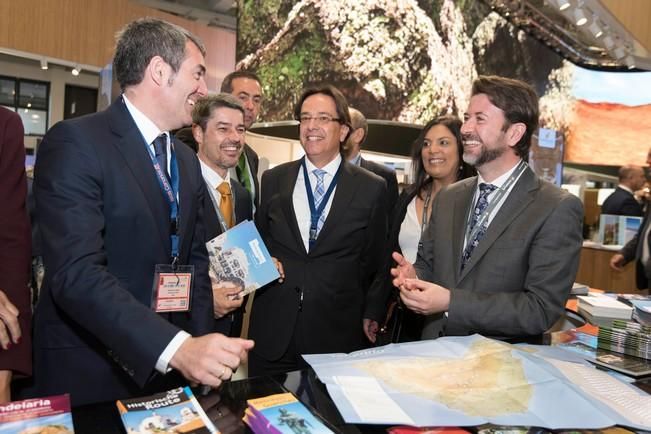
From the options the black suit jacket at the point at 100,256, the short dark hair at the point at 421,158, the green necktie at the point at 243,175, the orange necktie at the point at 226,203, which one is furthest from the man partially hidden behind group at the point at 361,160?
the black suit jacket at the point at 100,256

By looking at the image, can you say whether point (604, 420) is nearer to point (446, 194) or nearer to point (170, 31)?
point (446, 194)

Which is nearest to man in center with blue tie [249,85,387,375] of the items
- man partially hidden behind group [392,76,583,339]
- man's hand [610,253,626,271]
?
man partially hidden behind group [392,76,583,339]

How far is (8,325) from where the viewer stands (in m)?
1.55

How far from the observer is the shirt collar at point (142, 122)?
5.17 feet

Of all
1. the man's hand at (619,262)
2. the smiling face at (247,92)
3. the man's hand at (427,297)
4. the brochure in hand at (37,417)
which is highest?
the smiling face at (247,92)

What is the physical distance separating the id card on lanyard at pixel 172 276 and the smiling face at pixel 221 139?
115 centimetres

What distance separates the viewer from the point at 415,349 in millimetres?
1358

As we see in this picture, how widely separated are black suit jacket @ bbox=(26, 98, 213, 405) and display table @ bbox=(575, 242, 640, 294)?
6629 mm

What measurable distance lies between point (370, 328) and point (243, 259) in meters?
0.99

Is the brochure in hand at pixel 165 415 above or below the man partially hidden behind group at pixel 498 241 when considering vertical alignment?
below

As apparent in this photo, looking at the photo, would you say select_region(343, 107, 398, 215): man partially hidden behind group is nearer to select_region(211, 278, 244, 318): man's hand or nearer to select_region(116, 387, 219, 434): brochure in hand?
select_region(211, 278, 244, 318): man's hand

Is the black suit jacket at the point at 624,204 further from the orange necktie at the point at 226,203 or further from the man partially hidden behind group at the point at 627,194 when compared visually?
the orange necktie at the point at 226,203

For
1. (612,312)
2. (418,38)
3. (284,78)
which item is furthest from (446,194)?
(418,38)

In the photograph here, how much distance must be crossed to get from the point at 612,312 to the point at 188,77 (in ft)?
6.48
